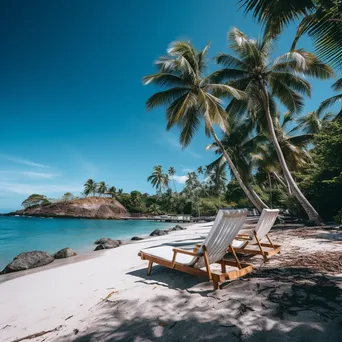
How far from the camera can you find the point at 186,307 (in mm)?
2512

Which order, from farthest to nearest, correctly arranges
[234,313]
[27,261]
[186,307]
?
1. [27,261]
2. [186,307]
3. [234,313]

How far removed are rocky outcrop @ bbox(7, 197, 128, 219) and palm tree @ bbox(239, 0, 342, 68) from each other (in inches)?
1893

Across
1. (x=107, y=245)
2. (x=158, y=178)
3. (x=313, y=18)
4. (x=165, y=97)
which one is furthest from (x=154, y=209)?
(x=313, y=18)

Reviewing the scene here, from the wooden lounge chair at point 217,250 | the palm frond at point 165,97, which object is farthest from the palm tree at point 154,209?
the wooden lounge chair at point 217,250

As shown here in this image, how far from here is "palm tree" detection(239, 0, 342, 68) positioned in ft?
9.48

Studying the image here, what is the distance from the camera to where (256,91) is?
1191cm

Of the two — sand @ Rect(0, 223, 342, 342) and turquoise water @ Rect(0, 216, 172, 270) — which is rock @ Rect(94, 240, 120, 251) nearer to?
turquoise water @ Rect(0, 216, 172, 270)

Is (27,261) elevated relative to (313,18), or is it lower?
lower

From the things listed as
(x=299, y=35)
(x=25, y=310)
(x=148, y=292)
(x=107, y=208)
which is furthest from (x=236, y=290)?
(x=107, y=208)

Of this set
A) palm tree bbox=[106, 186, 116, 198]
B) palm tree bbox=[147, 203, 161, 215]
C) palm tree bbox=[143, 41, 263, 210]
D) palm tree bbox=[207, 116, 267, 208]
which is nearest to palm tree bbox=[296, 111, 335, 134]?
palm tree bbox=[207, 116, 267, 208]

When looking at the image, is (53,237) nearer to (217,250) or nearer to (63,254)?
(63,254)

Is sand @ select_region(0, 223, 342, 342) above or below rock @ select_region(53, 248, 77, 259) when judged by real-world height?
above

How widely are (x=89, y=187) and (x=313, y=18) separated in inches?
2723

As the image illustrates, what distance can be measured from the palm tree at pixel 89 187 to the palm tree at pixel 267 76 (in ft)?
201
